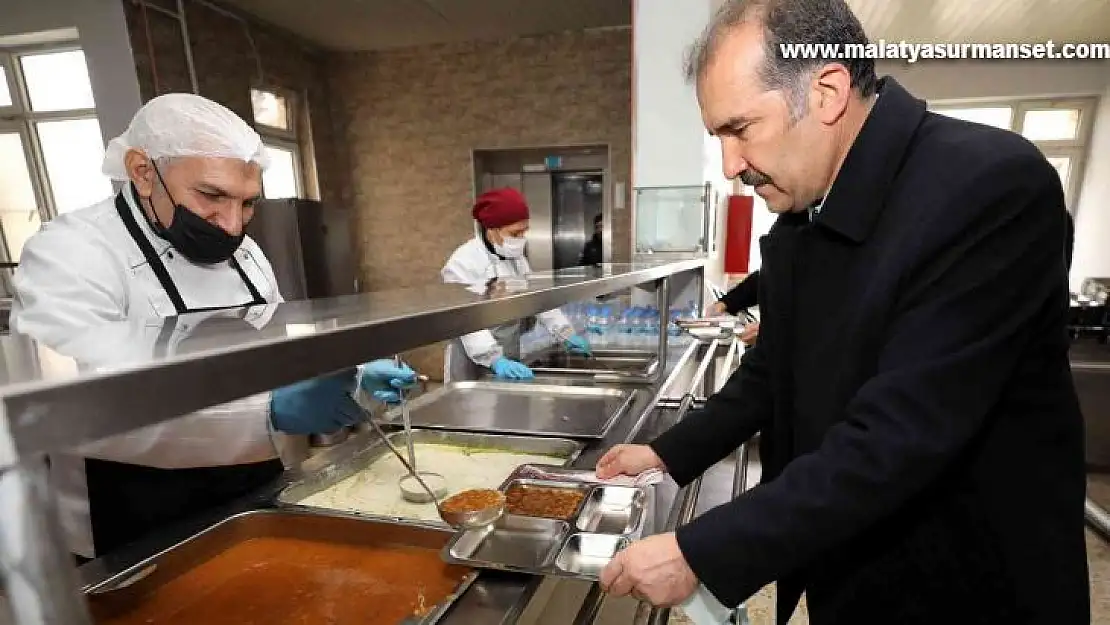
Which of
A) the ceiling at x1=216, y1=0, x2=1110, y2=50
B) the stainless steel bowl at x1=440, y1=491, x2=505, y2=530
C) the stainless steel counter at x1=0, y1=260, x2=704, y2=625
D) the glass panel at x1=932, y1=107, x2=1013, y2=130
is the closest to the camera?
the stainless steel counter at x1=0, y1=260, x2=704, y2=625

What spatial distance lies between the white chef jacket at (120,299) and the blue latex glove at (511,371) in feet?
3.56

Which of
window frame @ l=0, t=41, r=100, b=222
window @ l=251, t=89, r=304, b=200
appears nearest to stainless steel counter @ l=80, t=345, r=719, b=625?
window frame @ l=0, t=41, r=100, b=222

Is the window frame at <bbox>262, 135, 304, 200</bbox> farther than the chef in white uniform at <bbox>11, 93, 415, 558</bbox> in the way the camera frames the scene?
Yes

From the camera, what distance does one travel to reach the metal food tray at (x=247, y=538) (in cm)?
101

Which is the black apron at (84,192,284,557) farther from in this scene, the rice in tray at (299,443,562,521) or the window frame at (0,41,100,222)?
the window frame at (0,41,100,222)

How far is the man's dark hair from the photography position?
0.88 metres

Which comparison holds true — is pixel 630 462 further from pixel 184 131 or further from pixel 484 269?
pixel 484 269

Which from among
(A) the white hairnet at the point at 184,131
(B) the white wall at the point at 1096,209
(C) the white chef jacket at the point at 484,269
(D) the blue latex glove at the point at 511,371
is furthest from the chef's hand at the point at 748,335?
(B) the white wall at the point at 1096,209

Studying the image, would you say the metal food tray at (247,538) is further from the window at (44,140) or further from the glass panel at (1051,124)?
the glass panel at (1051,124)

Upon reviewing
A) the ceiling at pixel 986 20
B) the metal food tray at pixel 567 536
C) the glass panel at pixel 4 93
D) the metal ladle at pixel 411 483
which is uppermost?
the ceiling at pixel 986 20

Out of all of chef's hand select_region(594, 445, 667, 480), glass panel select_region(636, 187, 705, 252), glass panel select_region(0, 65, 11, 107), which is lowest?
chef's hand select_region(594, 445, 667, 480)

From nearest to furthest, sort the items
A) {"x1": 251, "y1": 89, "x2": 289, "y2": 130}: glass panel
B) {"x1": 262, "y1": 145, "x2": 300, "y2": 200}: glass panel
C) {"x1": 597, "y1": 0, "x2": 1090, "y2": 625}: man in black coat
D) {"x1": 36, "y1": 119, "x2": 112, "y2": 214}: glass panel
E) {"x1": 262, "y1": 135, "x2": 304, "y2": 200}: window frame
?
{"x1": 597, "y1": 0, "x2": 1090, "y2": 625}: man in black coat → {"x1": 36, "y1": 119, "x2": 112, "y2": 214}: glass panel → {"x1": 251, "y1": 89, "x2": 289, "y2": 130}: glass panel → {"x1": 262, "y1": 145, "x2": 300, "y2": 200}: glass panel → {"x1": 262, "y1": 135, "x2": 304, "y2": 200}: window frame

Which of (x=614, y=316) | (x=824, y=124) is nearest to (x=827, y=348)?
(x=824, y=124)

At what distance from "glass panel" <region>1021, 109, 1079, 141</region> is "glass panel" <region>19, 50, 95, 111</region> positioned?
31.6 ft
